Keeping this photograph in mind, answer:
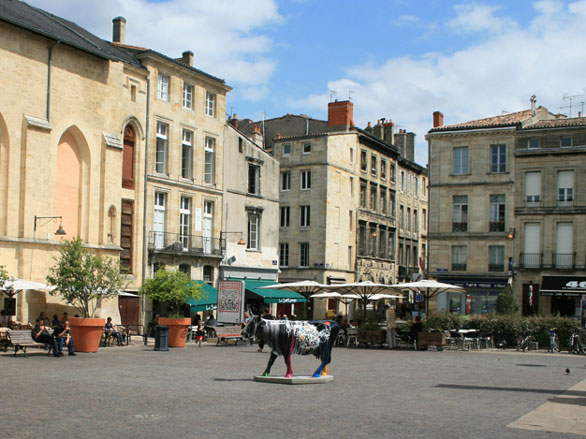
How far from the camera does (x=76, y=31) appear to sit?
35.6 meters

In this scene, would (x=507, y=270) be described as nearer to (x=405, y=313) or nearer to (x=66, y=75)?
(x=405, y=313)

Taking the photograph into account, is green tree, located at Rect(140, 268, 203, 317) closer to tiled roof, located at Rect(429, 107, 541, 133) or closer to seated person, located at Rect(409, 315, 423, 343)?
seated person, located at Rect(409, 315, 423, 343)

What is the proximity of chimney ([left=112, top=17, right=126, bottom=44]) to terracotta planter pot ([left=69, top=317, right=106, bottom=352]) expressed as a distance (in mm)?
20247

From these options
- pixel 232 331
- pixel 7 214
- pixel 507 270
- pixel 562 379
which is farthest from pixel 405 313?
pixel 562 379

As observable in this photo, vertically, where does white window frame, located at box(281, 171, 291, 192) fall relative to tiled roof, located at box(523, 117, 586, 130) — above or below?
below

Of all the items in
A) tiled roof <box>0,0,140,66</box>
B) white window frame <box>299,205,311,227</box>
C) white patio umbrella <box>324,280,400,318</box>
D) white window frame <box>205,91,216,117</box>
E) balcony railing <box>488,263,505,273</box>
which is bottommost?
white patio umbrella <box>324,280,400,318</box>

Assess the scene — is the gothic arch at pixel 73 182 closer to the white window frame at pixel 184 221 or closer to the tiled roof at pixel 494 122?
the white window frame at pixel 184 221

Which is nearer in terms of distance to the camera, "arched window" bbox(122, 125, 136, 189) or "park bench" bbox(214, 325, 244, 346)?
"park bench" bbox(214, 325, 244, 346)

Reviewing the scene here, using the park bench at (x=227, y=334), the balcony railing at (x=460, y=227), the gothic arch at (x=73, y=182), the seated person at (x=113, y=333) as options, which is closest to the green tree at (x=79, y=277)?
the seated person at (x=113, y=333)

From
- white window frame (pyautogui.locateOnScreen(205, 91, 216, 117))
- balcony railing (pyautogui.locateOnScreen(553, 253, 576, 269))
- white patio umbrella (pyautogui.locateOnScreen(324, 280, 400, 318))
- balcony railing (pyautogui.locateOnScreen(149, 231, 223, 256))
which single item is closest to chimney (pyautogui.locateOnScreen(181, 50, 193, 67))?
white window frame (pyautogui.locateOnScreen(205, 91, 216, 117))

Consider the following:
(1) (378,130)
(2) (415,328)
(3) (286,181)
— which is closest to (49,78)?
(2) (415,328)

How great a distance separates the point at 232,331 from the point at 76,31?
15739 millimetres

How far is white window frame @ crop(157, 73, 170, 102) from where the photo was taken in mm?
37812

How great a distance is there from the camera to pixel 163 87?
38156 millimetres
